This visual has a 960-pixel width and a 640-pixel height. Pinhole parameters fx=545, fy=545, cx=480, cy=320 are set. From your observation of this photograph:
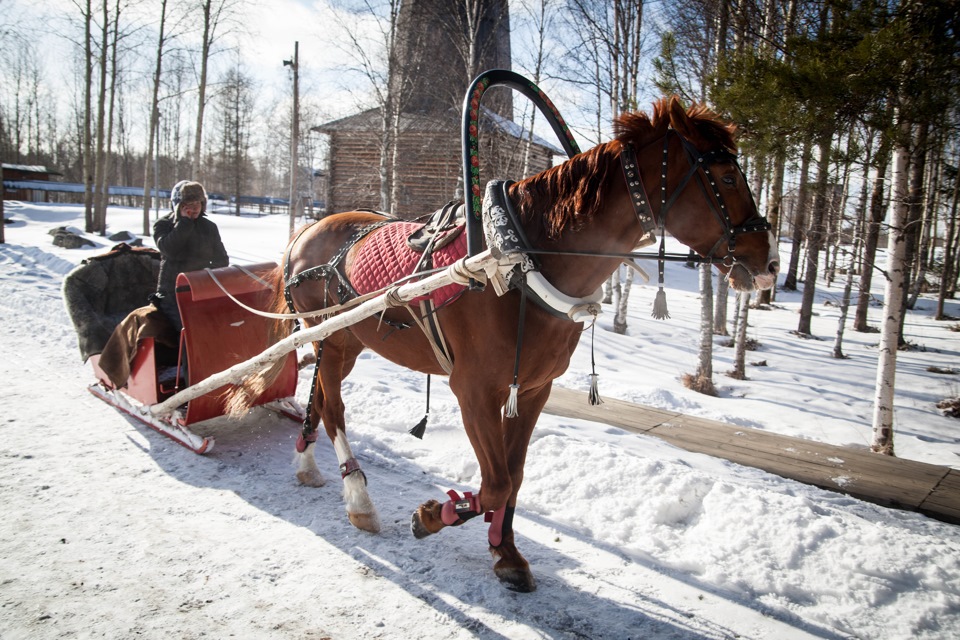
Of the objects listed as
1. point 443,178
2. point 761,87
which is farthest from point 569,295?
point 443,178

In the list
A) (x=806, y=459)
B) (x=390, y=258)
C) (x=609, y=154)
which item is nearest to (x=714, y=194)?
(x=609, y=154)

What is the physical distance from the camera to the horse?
218 centimetres

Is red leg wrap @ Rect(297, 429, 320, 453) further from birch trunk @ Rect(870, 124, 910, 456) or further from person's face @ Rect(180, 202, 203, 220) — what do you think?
birch trunk @ Rect(870, 124, 910, 456)

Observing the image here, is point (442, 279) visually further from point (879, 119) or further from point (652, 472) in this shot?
point (879, 119)

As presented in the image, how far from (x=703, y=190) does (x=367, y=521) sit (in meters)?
2.45

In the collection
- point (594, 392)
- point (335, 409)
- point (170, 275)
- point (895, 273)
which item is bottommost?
point (335, 409)

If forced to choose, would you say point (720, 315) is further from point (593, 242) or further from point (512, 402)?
point (512, 402)

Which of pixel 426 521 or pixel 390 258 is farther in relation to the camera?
pixel 390 258

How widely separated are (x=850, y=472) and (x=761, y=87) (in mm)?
2837

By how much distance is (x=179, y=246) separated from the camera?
15.4 feet

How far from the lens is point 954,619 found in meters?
2.43

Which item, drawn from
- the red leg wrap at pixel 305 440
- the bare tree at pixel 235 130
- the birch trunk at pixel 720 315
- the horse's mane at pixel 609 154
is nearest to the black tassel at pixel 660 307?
the horse's mane at pixel 609 154

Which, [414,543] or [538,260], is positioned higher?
[538,260]

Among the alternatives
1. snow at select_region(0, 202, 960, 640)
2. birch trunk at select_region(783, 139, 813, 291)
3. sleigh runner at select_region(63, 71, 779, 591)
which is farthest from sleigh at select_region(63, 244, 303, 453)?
birch trunk at select_region(783, 139, 813, 291)
